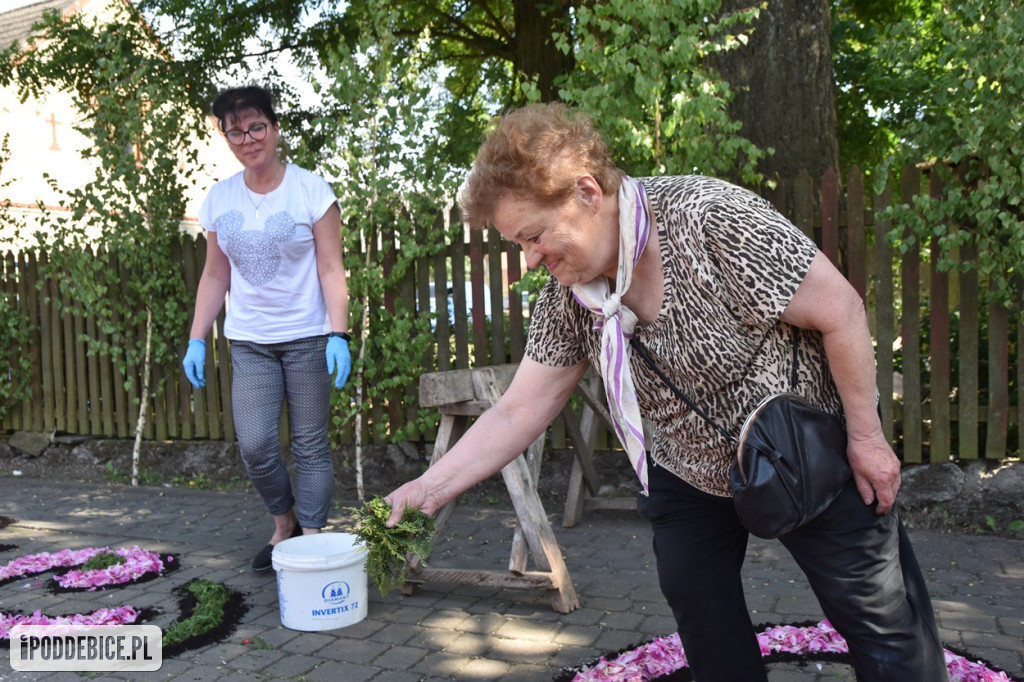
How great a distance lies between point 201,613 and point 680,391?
270cm

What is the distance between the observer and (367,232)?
6.48m

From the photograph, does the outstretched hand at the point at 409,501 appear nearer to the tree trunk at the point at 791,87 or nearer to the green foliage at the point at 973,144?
the green foliage at the point at 973,144

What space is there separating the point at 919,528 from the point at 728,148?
2.41 meters

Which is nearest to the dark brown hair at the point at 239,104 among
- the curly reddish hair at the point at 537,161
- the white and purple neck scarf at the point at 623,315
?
the curly reddish hair at the point at 537,161

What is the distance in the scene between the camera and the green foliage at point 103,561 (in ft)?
15.5

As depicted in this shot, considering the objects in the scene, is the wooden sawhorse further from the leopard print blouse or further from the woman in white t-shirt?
the leopard print blouse

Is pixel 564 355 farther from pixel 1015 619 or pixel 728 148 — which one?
pixel 728 148

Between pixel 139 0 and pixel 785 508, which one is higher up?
pixel 139 0

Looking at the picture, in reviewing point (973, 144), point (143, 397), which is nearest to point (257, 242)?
point (973, 144)

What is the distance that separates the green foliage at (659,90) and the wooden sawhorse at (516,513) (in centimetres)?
176

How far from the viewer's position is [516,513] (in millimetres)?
3990

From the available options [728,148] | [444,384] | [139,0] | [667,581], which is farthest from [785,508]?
[139,0]

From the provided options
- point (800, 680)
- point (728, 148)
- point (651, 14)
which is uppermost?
point (651, 14)

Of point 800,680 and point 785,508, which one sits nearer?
point 785,508
